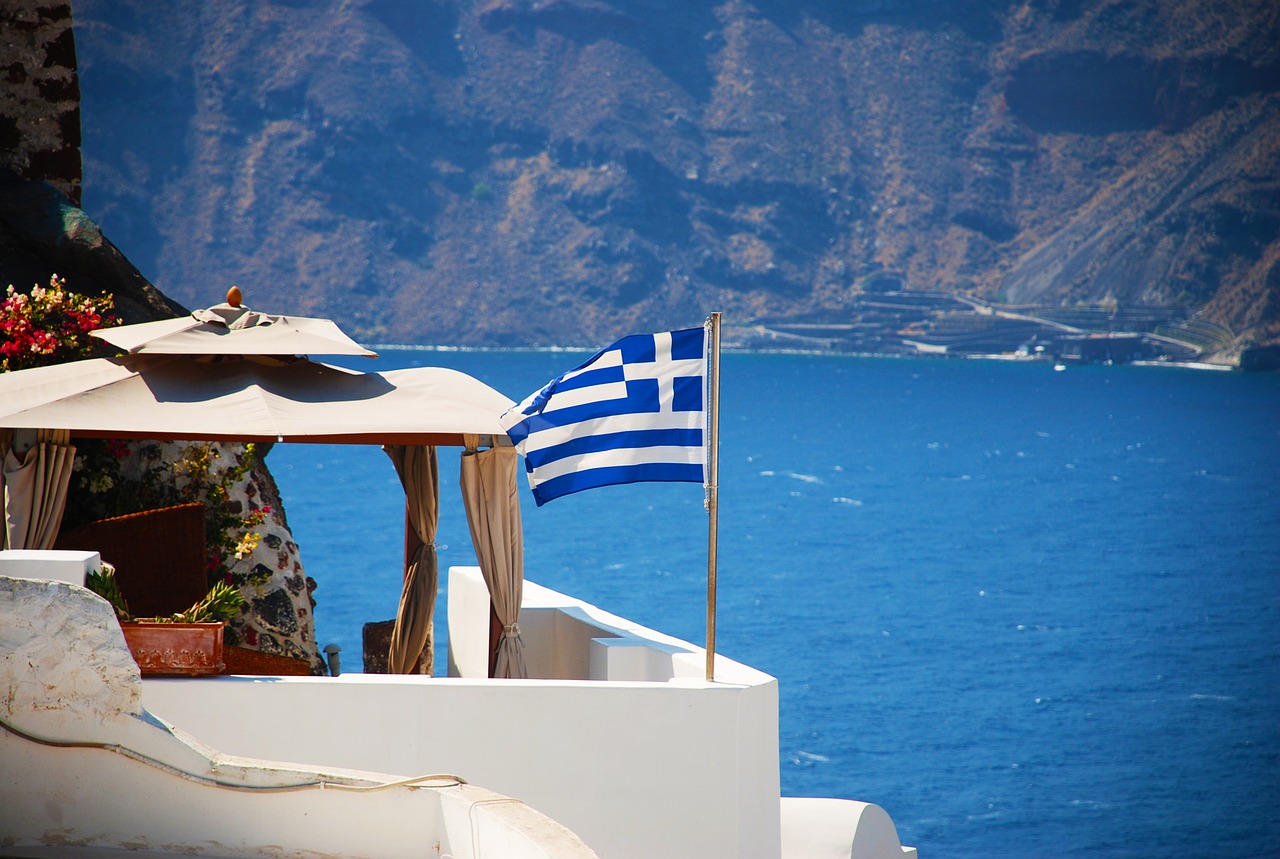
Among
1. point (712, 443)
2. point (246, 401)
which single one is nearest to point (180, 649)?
point (246, 401)

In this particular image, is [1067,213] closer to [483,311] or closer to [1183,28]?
→ [1183,28]

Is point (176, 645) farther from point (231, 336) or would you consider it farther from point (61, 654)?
point (231, 336)

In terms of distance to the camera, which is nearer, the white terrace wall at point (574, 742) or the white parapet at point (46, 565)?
the white parapet at point (46, 565)

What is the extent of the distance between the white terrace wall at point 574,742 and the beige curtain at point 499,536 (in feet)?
3.70

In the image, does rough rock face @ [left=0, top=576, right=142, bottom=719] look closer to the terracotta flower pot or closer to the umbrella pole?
the terracotta flower pot

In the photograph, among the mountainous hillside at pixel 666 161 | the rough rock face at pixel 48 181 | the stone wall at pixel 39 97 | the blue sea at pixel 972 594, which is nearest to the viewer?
the rough rock face at pixel 48 181

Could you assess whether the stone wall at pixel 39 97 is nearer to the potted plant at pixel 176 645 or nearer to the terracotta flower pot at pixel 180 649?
the potted plant at pixel 176 645

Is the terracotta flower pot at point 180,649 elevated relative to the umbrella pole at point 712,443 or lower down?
lower down

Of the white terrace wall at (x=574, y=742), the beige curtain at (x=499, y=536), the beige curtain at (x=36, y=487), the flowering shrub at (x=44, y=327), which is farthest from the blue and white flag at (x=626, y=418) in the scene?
the flowering shrub at (x=44, y=327)

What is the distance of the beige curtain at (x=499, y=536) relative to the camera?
26.9 ft

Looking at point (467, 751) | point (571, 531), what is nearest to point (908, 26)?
point (571, 531)

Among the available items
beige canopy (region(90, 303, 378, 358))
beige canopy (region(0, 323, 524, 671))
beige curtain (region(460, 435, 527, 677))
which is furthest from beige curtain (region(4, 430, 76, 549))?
beige curtain (region(460, 435, 527, 677))

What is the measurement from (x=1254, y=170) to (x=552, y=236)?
75.1 meters

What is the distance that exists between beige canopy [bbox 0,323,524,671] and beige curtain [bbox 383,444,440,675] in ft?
0.20
